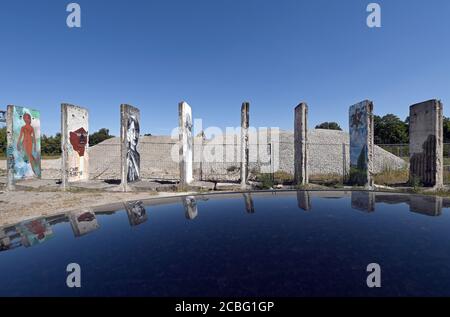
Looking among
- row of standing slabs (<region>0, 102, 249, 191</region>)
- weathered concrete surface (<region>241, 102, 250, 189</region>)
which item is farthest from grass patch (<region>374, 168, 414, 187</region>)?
row of standing slabs (<region>0, 102, 249, 191</region>)

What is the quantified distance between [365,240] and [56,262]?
3268mm

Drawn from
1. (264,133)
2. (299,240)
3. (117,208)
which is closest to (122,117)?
(117,208)

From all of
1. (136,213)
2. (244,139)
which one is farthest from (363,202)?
(244,139)

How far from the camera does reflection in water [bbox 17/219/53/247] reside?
2.76 meters

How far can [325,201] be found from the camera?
183 inches

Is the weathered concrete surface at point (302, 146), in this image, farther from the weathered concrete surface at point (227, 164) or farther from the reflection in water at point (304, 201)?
the reflection in water at point (304, 201)

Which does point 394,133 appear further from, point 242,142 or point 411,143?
point 242,142

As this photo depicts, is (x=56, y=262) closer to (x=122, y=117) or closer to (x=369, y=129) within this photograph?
(x=122, y=117)

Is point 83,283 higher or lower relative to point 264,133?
lower

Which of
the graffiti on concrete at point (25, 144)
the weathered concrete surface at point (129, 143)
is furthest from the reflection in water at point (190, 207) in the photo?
the graffiti on concrete at point (25, 144)

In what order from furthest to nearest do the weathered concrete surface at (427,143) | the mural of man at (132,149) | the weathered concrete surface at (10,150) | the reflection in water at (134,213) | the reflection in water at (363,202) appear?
the mural of man at (132,149), the weathered concrete surface at (10,150), the weathered concrete surface at (427,143), the reflection in water at (363,202), the reflection in water at (134,213)

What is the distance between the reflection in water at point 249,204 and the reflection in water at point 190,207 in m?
0.96

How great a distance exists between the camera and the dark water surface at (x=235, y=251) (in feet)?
5.59
